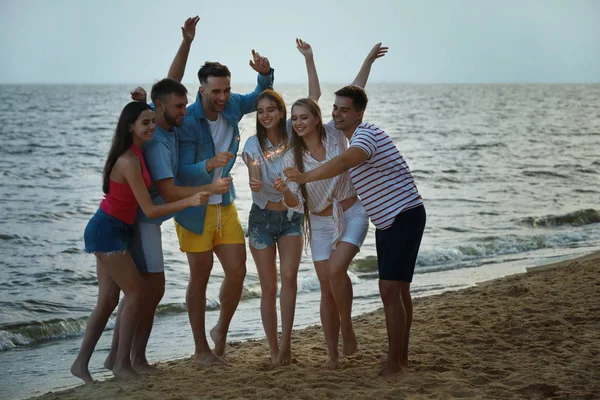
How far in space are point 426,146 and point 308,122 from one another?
90.5 ft

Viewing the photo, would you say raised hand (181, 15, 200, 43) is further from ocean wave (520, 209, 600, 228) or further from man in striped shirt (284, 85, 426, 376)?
ocean wave (520, 209, 600, 228)

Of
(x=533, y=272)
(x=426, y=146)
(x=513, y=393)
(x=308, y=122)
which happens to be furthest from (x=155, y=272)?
(x=426, y=146)

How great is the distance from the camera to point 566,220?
51.0 ft

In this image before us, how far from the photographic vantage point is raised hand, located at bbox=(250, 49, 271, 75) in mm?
6143

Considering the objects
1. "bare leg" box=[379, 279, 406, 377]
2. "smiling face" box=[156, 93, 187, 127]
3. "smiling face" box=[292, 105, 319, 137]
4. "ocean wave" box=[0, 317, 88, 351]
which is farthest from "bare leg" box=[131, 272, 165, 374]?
"ocean wave" box=[0, 317, 88, 351]

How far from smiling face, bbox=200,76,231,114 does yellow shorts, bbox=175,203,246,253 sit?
2.39 feet

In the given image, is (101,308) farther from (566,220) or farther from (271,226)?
(566,220)

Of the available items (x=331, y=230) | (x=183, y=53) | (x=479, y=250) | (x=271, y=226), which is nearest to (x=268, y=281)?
(x=271, y=226)

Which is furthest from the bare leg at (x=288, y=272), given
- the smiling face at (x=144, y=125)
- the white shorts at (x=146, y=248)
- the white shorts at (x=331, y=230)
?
the smiling face at (x=144, y=125)

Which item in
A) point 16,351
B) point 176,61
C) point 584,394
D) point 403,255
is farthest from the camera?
point 16,351

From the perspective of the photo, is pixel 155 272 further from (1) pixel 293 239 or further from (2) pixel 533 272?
(2) pixel 533 272

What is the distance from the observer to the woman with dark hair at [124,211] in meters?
5.35

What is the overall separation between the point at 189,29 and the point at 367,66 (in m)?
1.42

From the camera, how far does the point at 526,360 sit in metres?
5.60
